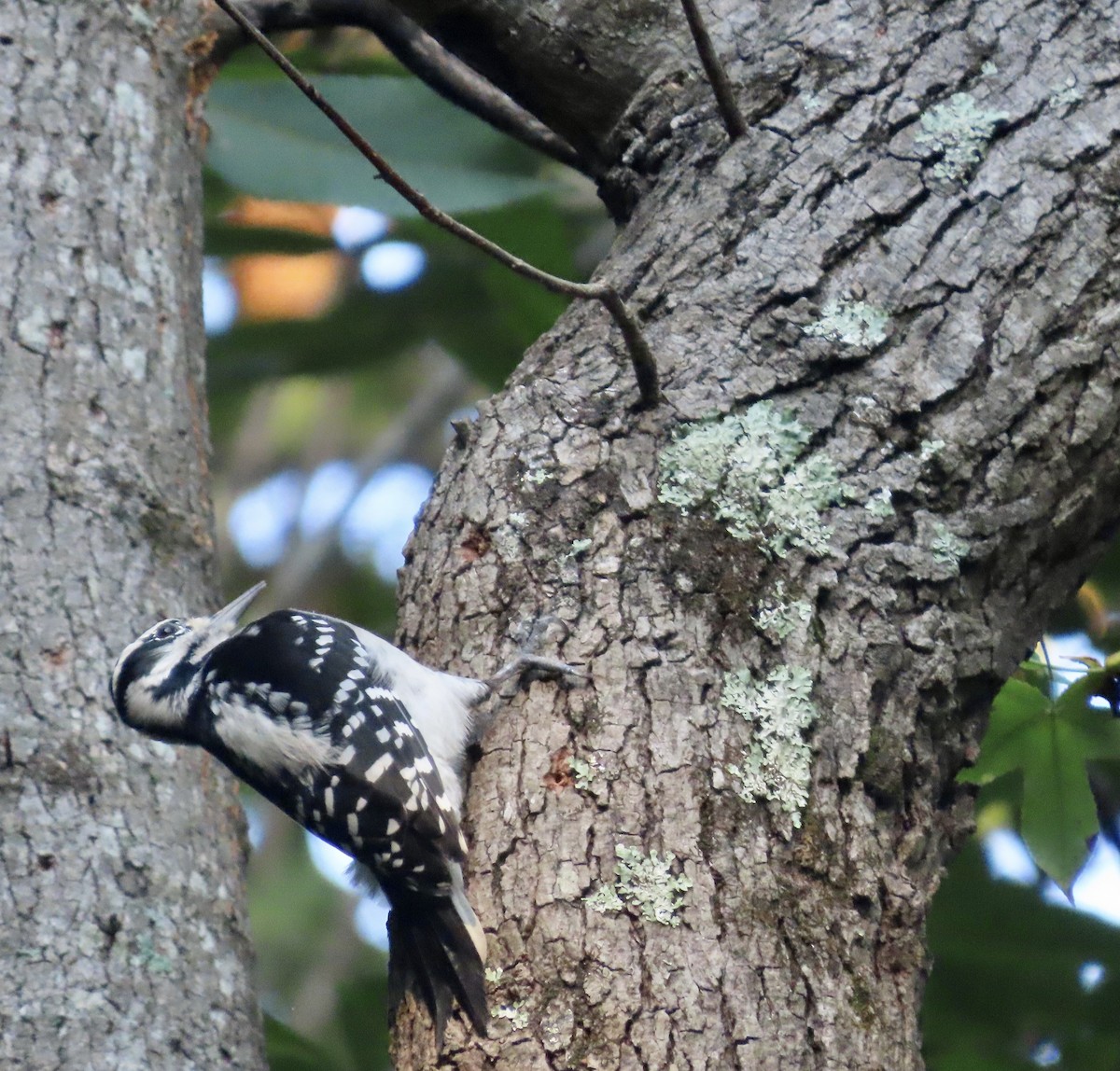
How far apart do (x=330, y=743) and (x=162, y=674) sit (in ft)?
1.37

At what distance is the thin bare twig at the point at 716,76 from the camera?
2.52m

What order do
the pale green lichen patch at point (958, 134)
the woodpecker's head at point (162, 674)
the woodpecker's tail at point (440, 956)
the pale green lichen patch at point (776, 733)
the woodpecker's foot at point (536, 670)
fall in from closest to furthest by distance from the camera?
1. the woodpecker's tail at point (440, 956)
2. the pale green lichen patch at point (776, 733)
3. the woodpecker's foot at point (536, 670)
4. the pale green lichen patch at point (958, 134)
5. the woodpecker's head at point (162, 674)

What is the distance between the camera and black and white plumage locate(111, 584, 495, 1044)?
8.57 feet

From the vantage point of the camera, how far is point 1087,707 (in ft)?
9.20

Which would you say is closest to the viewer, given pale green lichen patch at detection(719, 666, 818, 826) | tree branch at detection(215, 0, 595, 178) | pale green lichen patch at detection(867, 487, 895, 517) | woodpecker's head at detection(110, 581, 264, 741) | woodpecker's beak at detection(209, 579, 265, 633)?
pale green lichen patch at detection(719, 666, 818, 826)

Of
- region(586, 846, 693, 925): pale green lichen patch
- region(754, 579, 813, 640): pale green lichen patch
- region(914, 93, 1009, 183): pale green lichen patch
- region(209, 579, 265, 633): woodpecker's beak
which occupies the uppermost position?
region(914, 93, 1009, 183): pale green lichen patch

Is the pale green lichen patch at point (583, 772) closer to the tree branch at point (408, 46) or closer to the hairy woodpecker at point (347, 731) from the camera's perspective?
the hairy woodpecker at point (347, 731)

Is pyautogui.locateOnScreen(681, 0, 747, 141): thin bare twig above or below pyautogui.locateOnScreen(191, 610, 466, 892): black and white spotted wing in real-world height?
above

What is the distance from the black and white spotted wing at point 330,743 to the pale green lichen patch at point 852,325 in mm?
1110

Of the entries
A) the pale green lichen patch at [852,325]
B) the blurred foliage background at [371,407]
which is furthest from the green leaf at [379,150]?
the pale green lichen patch at [852,325]

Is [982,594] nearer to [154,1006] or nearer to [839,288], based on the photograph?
[839,288]

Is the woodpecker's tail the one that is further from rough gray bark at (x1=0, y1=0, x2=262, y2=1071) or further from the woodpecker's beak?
the woodpecker's beak

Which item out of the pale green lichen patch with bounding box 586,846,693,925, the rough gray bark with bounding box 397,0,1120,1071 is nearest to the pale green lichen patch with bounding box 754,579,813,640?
the rough gray bark with bounding box 397,0,1120,1071

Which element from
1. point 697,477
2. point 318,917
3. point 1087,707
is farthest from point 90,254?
point 318,917
